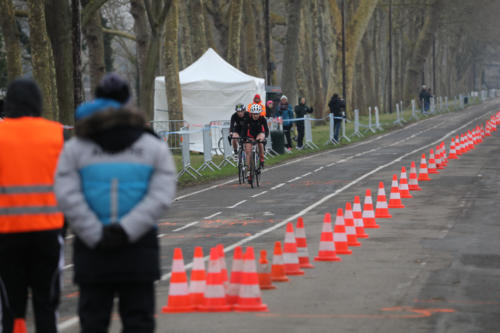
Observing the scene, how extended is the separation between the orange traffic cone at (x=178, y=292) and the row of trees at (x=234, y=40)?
14642mm

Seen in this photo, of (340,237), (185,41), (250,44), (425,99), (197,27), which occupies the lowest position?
(340,237)

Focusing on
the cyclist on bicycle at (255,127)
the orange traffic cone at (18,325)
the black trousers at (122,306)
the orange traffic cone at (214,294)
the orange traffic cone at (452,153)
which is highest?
the cyclist on bicycle at (255,127)

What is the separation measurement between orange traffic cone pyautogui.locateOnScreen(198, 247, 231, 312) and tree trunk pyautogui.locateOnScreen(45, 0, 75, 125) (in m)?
16.5

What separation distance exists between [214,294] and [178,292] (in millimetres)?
321

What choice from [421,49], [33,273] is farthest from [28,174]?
[421,49]

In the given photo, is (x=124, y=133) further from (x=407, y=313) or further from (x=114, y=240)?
(x=407, y=313)

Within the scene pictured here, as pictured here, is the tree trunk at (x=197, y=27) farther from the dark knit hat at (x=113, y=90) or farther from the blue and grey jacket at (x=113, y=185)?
the blue and grey jacket at (x=113, y=185)

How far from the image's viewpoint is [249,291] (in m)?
8.47

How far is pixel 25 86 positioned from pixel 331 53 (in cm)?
4814

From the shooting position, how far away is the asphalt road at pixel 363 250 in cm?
820

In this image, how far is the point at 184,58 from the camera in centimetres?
4528

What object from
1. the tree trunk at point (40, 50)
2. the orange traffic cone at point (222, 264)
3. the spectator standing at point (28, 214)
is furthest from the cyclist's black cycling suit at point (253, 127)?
the spectator standing at point (28, 214)

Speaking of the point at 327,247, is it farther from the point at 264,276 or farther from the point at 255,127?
the point at 255,127

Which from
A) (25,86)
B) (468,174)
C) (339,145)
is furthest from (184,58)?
(25,86)
